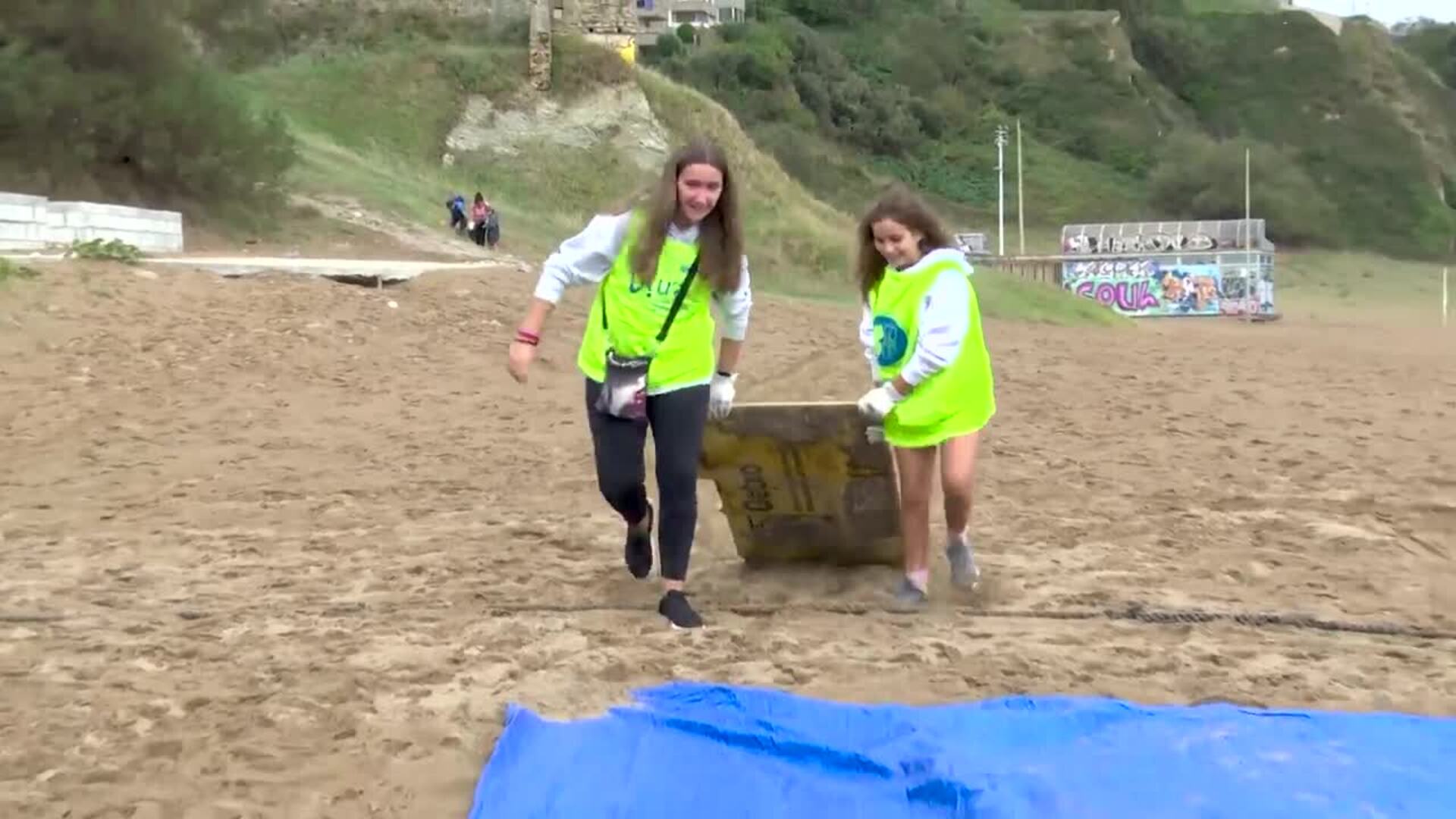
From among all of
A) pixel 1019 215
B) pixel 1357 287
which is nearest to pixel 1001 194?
pixel 1019 215

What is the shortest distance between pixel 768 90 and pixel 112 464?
233 feet

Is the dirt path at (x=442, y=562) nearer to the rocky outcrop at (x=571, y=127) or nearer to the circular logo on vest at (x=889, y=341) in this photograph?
the circular logo on vest at (x=889, y=341)

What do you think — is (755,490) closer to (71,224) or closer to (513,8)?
(71,224)

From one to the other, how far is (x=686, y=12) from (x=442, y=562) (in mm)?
100102

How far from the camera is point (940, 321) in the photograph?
4988 mm

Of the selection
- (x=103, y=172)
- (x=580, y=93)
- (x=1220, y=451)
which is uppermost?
(x=580, y=93)

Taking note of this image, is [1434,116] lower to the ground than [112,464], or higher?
higher

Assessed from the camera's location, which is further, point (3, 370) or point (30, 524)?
point (3, 370)

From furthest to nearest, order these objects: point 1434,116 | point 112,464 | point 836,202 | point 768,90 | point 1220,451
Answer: point 1434,116 < point 768,90 < point 836,202 < point 1220,451 < point 112,464

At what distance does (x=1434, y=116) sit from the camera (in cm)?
9338

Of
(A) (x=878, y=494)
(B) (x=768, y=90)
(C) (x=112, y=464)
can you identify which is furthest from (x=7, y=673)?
(B) (x=768, y=90)

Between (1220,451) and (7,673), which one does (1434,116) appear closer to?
(1220,451)

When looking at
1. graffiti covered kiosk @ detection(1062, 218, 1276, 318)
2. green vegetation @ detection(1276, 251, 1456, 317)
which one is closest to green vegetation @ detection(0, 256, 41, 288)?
graffiti covered kiosk @ detection(1062, 218, 1276, 318)

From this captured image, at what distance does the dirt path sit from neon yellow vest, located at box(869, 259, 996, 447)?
65 centimetres
